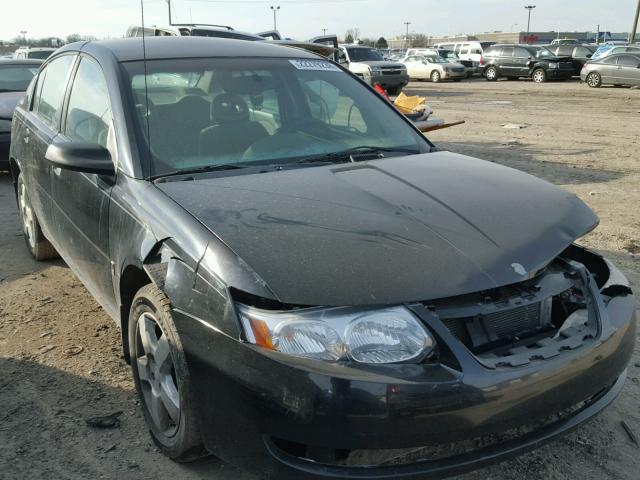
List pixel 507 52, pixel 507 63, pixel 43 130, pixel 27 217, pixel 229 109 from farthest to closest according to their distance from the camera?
pixel 507 52, pixel 507 63, pixel 27 217, pixel 43 130, pixel 229 109

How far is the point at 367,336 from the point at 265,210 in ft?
2.33

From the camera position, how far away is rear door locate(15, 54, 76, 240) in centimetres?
396

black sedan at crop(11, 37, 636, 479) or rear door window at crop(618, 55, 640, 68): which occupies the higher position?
rear door window at crop(618, 55, 640, 68)

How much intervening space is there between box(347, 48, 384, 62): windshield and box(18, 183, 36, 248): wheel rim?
20014 millimetres

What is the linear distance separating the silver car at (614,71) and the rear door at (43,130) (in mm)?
22168

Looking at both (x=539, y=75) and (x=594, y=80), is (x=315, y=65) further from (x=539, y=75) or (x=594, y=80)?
(x=539, y=75)

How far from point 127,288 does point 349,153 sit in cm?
128

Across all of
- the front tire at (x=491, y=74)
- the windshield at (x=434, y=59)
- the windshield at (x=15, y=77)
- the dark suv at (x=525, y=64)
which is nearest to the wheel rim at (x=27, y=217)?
the windshield at (x=15, y=77)

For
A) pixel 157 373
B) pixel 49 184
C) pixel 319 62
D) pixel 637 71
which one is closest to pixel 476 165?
pixel 319 62

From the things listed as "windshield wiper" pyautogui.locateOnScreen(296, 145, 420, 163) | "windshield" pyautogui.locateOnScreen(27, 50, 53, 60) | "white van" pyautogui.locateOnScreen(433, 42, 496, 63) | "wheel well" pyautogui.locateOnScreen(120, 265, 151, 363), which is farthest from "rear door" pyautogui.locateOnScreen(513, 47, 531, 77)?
"wheel well" pyautogui.locateOnScreen(120, 265, 151, 363)

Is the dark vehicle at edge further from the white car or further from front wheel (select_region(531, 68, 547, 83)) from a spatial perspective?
the white car

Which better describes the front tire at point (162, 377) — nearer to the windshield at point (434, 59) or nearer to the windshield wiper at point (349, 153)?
the windshield wiper at point (349, 153)

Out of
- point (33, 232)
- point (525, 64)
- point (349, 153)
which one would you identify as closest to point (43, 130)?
point (33, 232)

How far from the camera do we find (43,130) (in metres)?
4.11
